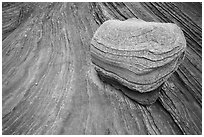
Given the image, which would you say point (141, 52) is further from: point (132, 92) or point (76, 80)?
point (76, 80)

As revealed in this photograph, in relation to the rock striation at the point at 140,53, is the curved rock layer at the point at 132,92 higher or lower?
lower

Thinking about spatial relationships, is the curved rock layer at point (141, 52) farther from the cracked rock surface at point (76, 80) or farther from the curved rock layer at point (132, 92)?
the cracked rock surface at point (76, 80)

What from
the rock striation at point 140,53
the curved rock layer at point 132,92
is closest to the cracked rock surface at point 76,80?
the curved rock layer at point 132,92

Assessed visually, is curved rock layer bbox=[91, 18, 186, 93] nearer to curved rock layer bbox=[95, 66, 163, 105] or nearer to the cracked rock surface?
curved rock layer bbox=[95, 66, 163, 105]

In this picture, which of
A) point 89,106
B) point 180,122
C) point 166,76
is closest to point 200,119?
point 180,122

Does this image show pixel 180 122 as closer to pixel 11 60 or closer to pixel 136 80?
pixel 136 80

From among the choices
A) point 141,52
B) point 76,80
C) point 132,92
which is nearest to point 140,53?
point 141,52
